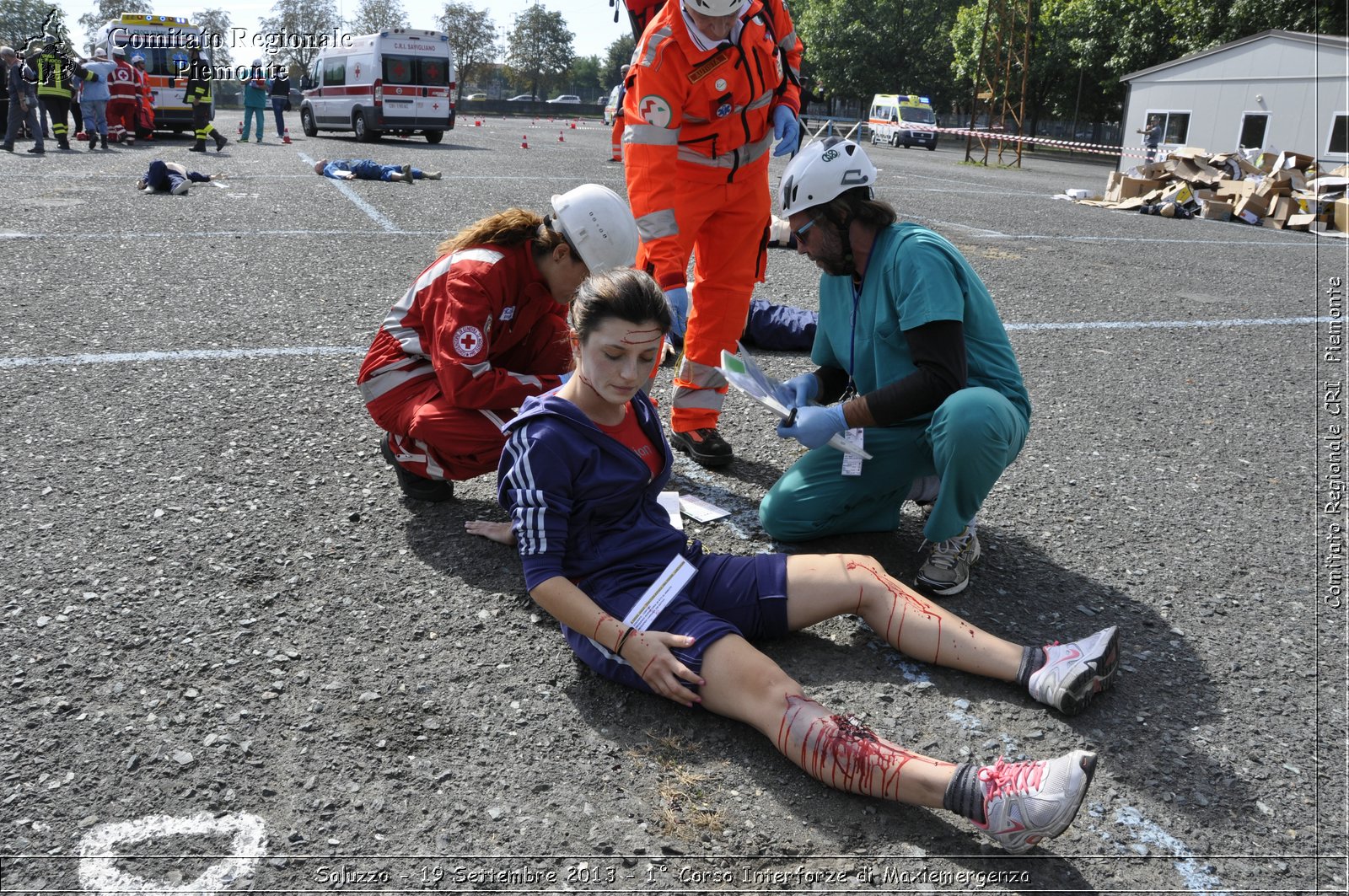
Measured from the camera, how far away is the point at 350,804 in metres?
2.25

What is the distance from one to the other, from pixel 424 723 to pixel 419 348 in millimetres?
1594

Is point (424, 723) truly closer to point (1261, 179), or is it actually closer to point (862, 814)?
point (862, 814)

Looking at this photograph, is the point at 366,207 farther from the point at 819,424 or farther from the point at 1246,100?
the point at 1246,100

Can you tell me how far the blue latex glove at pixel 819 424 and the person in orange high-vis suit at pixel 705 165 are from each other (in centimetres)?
89

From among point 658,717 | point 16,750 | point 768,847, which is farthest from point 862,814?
point 16,750

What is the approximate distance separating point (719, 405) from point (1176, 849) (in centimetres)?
259

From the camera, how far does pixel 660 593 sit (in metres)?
2.60

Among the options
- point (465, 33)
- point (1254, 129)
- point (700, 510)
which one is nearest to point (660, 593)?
point (700, 510)

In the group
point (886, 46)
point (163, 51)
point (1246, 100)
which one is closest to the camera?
point (163, 51)

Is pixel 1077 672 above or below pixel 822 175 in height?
below

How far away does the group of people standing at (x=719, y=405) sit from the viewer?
246 centimetres

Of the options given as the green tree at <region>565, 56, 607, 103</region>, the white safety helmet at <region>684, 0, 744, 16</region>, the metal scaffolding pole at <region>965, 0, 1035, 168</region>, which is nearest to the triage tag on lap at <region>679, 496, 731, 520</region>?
the white safety helmet at <region>684, 0, 744, 16</region>

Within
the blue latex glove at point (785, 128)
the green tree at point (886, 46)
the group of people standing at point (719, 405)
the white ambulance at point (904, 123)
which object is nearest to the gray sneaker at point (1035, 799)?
the group of people standing at point (719, 405)

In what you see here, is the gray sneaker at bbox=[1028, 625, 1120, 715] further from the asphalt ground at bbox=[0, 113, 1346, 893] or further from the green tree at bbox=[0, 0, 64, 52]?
the green tree at bbox=[0, 0, 64, 52]
